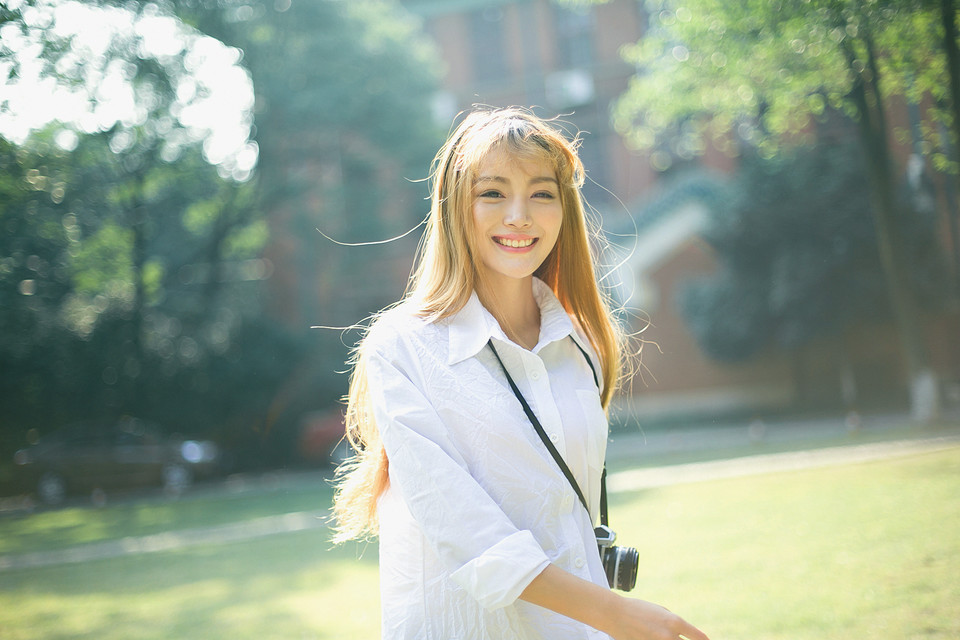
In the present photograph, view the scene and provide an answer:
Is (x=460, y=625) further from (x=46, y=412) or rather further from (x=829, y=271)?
(x=829, y=271)

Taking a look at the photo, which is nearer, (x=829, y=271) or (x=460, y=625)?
(x=460, y=625)

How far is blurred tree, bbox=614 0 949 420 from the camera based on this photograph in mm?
3805

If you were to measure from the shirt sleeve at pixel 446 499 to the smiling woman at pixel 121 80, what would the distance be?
396 centimetres

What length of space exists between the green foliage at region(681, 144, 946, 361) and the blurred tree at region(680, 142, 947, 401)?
16 mm

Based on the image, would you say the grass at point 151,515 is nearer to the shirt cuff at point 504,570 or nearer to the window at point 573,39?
the shirt cuff at point 504,570

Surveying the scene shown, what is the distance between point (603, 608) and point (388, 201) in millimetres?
14793

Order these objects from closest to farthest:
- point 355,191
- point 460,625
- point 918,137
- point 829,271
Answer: point 460,625
point 918,137
point 829,271
point 355,191

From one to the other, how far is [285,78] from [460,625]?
46.6ft

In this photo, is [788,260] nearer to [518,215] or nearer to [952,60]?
[952,60]

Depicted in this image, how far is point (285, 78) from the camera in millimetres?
14352

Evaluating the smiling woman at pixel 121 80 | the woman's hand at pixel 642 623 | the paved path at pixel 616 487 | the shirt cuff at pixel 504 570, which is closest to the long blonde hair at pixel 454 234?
the shirt cuff at pixel 504 570

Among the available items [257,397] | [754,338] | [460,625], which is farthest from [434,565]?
[257,397]

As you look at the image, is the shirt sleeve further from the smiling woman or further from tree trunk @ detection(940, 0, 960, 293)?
the smiling woman

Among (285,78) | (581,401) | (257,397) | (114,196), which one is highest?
(285,78)
